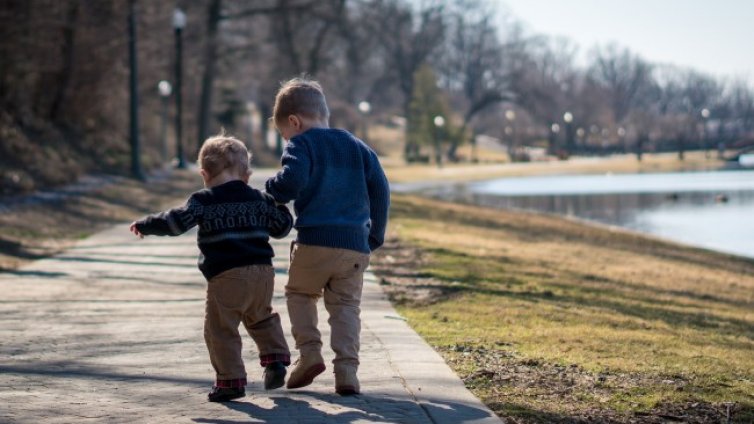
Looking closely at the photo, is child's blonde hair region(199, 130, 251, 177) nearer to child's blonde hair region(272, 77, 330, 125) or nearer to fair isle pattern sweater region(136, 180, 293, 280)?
fair isle pattern sweater region(136, 180, 293, 280)

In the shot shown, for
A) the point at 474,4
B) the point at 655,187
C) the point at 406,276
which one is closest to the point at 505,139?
the point at 474,4

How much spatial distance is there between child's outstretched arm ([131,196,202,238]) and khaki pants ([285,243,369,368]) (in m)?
0.56

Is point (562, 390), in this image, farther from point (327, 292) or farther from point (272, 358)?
point (272, 358)

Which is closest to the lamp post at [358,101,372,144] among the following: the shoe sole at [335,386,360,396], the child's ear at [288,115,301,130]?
the child's ear at [288,115,301,130]

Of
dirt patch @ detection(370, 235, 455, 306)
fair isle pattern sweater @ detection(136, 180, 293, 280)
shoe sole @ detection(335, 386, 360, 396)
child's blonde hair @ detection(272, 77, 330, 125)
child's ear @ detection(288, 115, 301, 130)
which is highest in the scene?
child's blonde hair @ detection(272, 77, 330, 125)

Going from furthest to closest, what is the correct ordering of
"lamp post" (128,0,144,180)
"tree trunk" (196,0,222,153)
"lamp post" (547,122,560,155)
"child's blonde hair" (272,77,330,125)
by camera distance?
1. "lamp post" (547,122,560,155)
2. "tree trunk" (196,0,222,153)
3. "lamp post" (128,0,144,180)
4. "child's blonde hair" (272,77,330,125)

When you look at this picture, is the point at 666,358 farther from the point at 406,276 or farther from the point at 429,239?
the point at 429,239

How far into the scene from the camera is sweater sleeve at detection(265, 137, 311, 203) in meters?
5.96

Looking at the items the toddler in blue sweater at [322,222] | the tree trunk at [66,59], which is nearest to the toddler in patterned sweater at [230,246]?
the toddler in blue sweater at [322,222]

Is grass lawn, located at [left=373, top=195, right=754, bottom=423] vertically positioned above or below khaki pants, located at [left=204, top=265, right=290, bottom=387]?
below

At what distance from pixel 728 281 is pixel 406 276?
20.0ft

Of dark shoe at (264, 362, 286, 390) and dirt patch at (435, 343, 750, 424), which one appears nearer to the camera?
dirt patch at (435, 343, 750, 424)

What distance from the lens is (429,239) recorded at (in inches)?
703

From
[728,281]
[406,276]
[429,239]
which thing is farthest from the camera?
[429,239]
